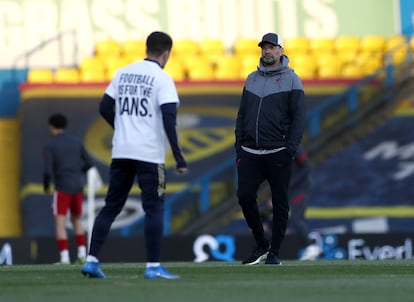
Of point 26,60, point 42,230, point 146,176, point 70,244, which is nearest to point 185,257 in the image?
point 70,244

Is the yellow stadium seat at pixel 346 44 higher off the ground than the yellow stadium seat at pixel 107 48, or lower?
lower

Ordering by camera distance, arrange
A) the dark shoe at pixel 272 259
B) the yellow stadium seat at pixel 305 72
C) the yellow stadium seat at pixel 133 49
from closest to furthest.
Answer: the dark shoe at pixel 272 259 → the yellow stadium seat at pixel 305 72 → the yellow stadium seat at pixel 133 49

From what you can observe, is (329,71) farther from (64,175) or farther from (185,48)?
(64,175)

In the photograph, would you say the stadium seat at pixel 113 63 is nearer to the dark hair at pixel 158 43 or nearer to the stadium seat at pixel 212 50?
the stadium seat at pixel 212 50

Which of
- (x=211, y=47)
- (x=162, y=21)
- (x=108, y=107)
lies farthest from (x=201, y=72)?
(x=108, y=107)

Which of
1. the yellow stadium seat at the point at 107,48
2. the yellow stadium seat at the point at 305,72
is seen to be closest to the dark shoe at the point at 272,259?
the yellow stadium seat at the point at 305,72

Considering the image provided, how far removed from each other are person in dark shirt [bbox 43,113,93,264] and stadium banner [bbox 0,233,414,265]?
102 inches

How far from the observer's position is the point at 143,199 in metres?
10.1

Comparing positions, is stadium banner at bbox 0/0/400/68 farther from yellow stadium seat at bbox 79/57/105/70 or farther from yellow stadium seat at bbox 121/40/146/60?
yellow stadium seat at bbox 79/57/105/70

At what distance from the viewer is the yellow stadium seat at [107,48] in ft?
81.5

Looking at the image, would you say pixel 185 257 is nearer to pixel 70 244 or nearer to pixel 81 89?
pixel 70 244

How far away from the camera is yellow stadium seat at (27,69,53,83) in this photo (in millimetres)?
23922

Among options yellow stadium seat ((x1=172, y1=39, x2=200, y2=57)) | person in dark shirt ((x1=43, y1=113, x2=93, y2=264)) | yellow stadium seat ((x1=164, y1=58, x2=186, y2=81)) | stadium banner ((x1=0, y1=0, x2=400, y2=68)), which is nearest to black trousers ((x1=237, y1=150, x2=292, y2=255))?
person in dark shirt ((x1=43, y1=113, x2=93, y2=264))

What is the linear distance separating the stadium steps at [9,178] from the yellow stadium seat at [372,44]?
267 inches
